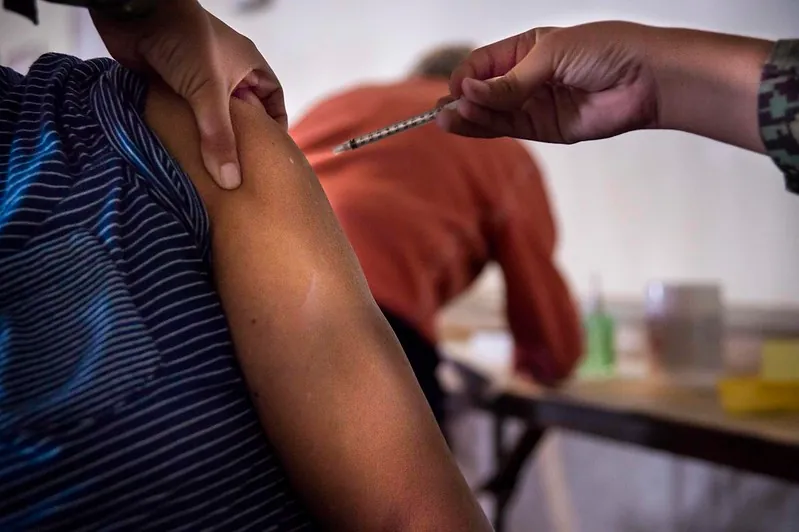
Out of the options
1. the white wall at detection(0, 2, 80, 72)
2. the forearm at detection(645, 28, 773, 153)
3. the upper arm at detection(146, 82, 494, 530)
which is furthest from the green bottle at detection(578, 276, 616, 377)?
the white wall at detection(0, 2, 80, 72)

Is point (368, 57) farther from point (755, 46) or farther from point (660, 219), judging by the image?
point (660, 219)

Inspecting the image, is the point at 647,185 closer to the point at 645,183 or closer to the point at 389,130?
the point at 645,183

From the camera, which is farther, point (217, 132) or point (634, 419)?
point (634, 419)

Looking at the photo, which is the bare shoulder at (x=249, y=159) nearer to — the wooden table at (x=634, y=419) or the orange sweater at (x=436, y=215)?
the orange sweater at (x=436, y=215)

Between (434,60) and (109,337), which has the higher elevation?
(109,337)

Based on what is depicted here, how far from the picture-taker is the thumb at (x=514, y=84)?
552mm

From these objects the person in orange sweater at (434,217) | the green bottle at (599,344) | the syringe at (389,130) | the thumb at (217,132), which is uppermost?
the thumb at (217,132)

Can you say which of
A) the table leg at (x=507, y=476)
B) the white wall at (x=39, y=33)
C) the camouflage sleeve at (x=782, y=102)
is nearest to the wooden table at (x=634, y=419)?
the table leg at (x=507, y=476)

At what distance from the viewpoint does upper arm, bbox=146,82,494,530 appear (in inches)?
18.9

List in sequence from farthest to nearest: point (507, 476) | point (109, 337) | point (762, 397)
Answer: point (507, 476), point (762, 397), point (109, 337)

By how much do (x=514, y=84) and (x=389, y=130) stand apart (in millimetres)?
115

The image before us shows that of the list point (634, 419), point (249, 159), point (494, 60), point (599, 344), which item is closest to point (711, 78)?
point (494, 60)

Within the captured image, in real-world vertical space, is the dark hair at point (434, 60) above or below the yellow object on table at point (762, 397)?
above

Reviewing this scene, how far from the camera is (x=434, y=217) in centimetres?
103
